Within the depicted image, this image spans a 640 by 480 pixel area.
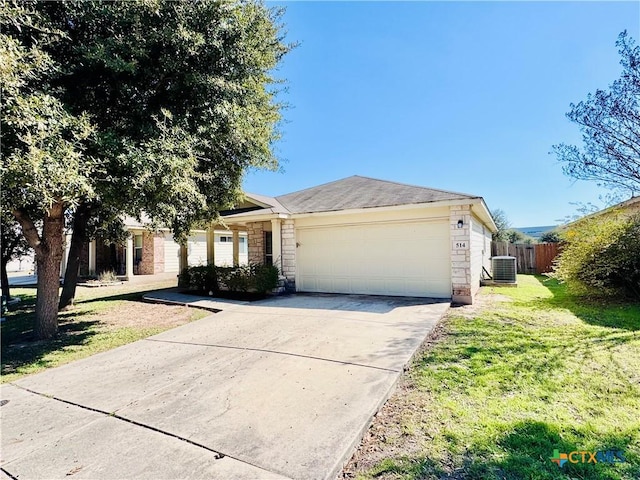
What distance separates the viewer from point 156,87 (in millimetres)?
6656

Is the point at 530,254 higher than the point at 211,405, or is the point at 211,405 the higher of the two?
the point at 530,254

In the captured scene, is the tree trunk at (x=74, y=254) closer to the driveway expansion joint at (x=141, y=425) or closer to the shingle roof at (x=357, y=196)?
the shingle roof at (x=357, y=196)

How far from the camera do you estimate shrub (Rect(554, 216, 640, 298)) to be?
866 cm

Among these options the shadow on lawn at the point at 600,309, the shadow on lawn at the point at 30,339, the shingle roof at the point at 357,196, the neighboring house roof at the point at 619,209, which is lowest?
the shadow on lawn at the point at 30,339

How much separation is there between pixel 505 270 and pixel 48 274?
14191 millimetres

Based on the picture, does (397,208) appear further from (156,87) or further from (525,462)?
(525,462)

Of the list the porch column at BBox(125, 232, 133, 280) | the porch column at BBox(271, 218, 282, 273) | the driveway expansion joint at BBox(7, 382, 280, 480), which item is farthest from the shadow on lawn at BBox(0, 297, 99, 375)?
the porch column at BBox(125, 232, 133, 280)

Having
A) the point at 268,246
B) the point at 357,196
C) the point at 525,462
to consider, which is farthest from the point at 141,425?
the point at 268,246

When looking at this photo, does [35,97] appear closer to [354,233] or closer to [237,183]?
[237,183]

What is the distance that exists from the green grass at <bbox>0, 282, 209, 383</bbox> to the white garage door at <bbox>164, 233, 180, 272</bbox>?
767 cm

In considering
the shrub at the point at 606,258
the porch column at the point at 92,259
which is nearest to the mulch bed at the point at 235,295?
the shrub at the point at 606,258

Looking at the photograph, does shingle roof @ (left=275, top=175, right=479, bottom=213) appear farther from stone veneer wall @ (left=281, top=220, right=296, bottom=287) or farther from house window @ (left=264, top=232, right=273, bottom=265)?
house window @ (left=264, top=232, right=273, bottom=265)

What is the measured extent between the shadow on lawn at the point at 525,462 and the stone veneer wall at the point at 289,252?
29.2ft

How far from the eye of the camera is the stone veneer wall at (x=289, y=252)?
11336 mm
